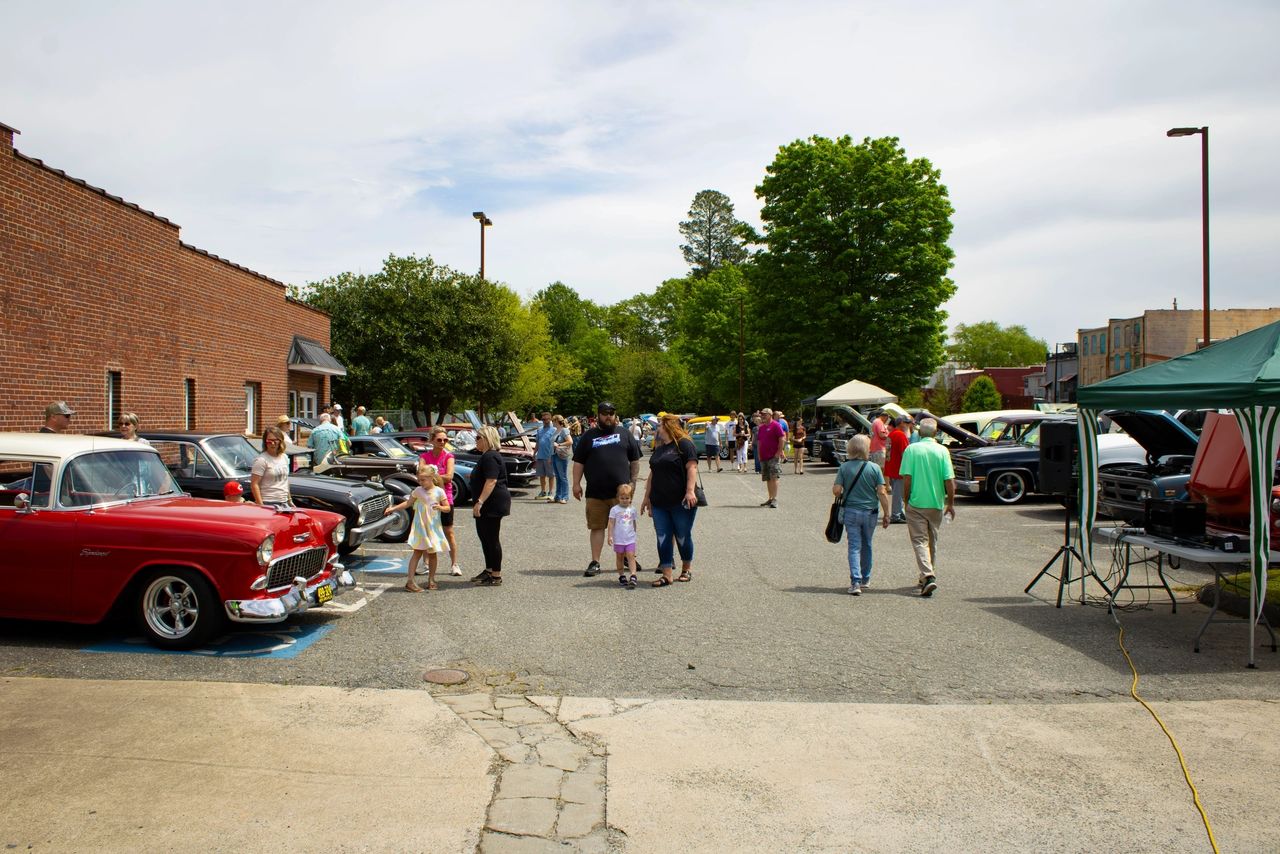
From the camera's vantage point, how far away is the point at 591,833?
420 centimetres

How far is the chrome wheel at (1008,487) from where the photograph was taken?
60.3 feet

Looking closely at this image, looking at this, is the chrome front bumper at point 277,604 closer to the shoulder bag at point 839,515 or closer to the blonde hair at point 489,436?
the blonde hair at point 489,436

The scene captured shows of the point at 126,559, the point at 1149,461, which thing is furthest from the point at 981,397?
the point at 126,559

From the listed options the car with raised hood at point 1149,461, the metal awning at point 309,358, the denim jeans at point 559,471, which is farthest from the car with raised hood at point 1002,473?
the metal awning at point 309,358

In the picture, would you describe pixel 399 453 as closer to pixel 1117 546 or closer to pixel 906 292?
pixel 1117 546

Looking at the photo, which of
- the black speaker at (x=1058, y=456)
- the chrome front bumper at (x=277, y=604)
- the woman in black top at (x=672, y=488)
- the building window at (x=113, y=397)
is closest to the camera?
the chrome front bumper at (x=277, y=604)

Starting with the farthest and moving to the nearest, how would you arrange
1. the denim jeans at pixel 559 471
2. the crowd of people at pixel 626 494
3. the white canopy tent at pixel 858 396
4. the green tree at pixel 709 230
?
the green tree at pixel 709 230, the white canopy tent at pixel 858 396, the denim jeans at pixel 559 471, the crowd of people at pixel 626 494

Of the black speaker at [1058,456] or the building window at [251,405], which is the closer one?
the black speaker at [1058,456]

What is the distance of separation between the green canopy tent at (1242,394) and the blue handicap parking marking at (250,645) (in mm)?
7077

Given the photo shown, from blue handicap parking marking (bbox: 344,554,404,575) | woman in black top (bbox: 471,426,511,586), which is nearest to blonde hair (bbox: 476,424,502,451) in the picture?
woman in black top (bbox: 471,426,511,586)

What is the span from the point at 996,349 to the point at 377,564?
4645 inches

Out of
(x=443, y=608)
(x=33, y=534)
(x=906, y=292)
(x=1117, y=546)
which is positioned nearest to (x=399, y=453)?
(x=443, y=608)

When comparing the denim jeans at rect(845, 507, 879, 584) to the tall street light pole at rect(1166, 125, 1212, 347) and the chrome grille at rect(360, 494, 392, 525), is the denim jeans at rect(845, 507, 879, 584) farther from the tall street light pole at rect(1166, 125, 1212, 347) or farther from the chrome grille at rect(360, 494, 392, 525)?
the tall street light pole at rect(1166, 125, 1212, 347)

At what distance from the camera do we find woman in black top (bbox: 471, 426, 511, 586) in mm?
9617
